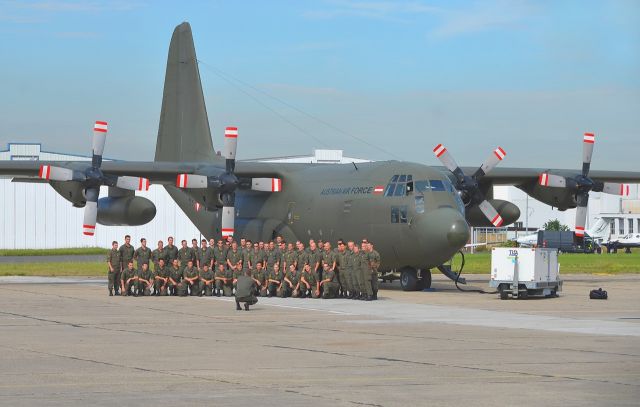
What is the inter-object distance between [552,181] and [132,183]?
14330 mm

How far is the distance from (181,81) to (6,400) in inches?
1171

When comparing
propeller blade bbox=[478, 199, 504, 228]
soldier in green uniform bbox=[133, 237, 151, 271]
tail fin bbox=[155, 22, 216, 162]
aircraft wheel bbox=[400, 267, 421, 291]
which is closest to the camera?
soldier in green uniform bbox=[133, 237, 151, 271]

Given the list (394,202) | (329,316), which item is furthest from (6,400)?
(394,202)

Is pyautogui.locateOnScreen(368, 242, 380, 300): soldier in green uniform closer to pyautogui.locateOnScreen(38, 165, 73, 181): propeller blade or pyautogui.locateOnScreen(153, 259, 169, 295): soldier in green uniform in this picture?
pyautogui.locateOnScreen(153, 259, 169, 295): soldier in green uniform

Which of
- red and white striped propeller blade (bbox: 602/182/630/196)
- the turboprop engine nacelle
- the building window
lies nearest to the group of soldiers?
the building window

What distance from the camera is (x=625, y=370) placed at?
12.5m

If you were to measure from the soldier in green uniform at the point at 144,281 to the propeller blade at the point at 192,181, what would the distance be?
4.63 metres

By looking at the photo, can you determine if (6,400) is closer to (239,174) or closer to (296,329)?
(296,329)

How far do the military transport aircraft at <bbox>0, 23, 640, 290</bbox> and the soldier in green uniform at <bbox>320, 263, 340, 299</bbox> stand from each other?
8.64ft

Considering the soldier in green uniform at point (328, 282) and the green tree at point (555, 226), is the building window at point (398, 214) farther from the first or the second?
the green tree at point (555, 226)

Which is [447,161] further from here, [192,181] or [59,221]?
[59,221]

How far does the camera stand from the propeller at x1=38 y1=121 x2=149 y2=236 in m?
31.1

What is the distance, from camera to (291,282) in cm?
2728

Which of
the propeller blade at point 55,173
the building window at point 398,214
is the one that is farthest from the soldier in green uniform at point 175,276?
the building window at point 398,214
